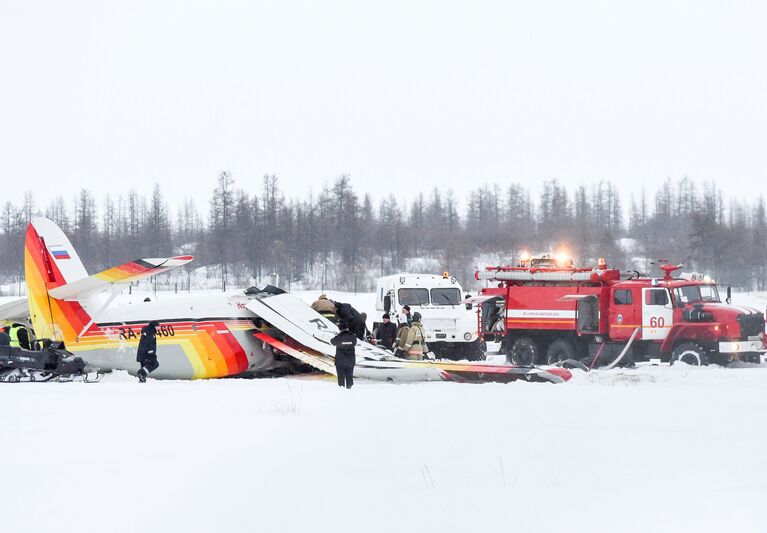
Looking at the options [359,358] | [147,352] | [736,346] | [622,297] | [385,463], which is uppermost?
[622,297]

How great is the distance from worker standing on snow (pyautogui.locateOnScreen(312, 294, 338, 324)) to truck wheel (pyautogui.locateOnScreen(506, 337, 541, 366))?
5.07 meters

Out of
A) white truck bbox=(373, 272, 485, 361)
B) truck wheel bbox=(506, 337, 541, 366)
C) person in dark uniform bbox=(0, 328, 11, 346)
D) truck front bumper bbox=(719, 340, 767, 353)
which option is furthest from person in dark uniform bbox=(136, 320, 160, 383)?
truck front bumper bbox=(719, 340, 767, 353)

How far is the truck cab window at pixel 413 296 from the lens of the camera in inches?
1003

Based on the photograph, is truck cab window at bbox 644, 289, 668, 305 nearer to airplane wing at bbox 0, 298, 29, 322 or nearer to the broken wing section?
the broken wing section

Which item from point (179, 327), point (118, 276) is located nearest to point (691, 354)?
point (179, 327)

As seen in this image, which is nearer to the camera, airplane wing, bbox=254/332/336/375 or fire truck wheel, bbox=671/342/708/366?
airplane wing, bbox=254/332/336/375

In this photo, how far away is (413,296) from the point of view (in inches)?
1006

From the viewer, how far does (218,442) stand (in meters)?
9.14

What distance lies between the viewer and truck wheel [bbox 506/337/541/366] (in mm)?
23672

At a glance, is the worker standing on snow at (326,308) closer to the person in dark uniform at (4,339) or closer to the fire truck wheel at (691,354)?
the person in dark uniform at (4,339)

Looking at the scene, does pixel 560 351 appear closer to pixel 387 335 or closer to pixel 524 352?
pixel 524 352

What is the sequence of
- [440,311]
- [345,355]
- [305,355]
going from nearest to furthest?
[345,355], [305,355], [440,311]

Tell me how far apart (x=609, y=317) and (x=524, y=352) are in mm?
2289

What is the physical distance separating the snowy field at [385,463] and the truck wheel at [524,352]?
10.7 metres
